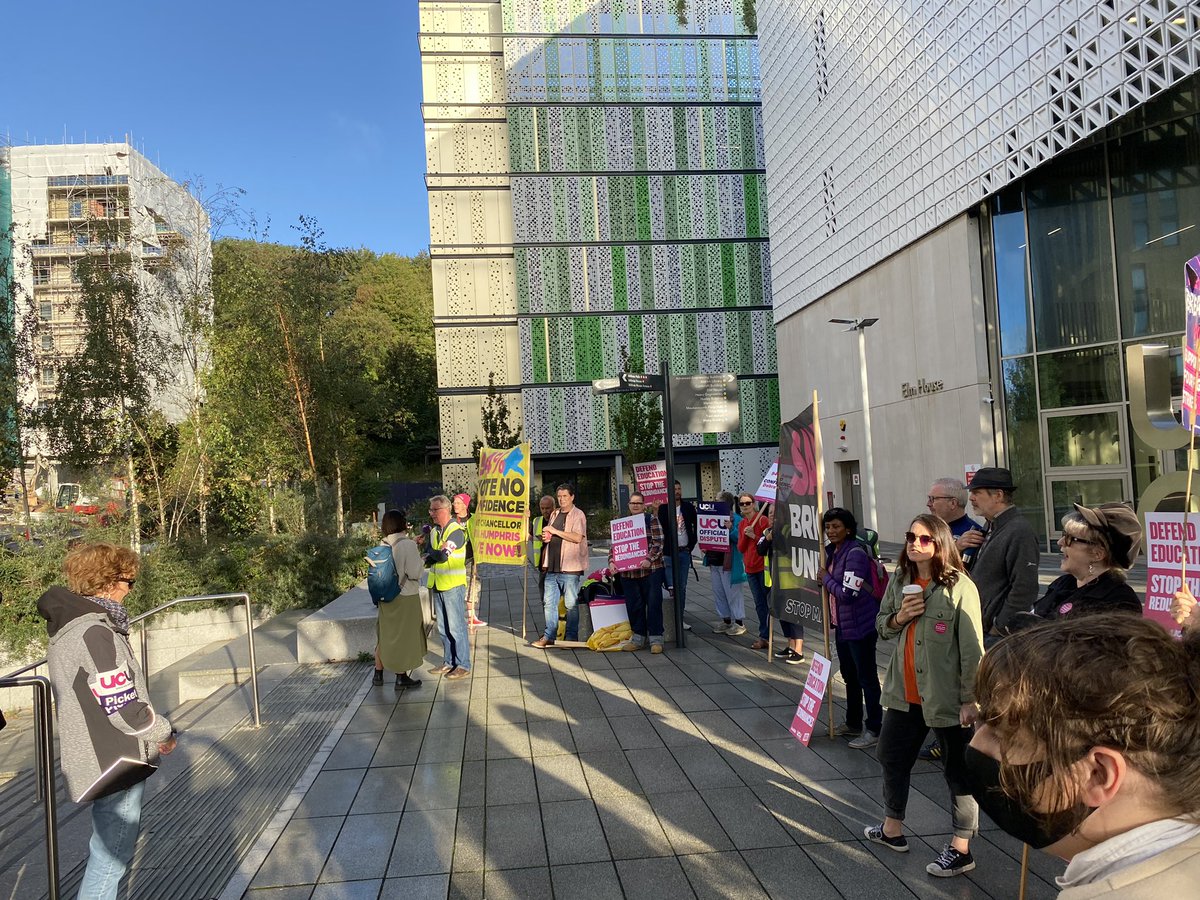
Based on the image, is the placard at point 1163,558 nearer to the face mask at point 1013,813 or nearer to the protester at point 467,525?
the face mask at point 1013,813

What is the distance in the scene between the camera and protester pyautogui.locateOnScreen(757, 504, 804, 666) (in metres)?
8.89

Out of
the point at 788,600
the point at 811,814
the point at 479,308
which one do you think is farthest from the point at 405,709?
the point at 479,308

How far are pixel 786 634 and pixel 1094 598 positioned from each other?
539 cm

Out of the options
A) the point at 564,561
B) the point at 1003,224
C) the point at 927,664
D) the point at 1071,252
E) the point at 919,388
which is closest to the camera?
the point at 927,664

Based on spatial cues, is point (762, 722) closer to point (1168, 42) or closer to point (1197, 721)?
point (1197, 721)

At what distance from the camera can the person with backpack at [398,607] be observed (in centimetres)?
832

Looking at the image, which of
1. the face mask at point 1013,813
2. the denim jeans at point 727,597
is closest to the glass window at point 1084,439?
the denim jeans at point 727,597

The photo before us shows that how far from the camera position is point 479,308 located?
137 ft

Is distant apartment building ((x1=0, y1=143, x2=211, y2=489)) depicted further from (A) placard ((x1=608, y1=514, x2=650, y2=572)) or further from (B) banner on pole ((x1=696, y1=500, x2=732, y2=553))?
(B) banner on pole ((x1=696, y1=500, x2=732, y2=553))

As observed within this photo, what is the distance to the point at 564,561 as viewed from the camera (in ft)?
32.4

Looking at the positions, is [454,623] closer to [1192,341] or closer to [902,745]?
[902,745]

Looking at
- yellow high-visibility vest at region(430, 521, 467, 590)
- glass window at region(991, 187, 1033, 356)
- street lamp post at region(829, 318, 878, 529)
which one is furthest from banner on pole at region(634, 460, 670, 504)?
glass window at region(991, 187, 1033, 356)

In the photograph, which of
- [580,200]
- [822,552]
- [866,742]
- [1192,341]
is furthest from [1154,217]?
[580,200]

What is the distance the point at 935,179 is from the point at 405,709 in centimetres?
1979
